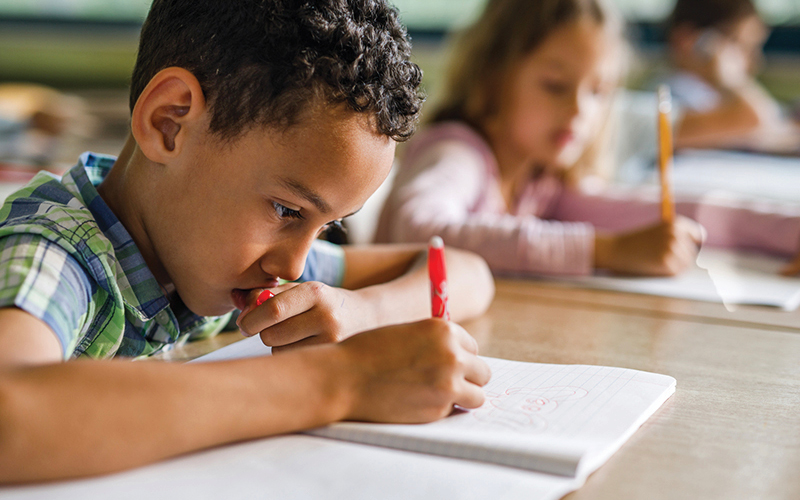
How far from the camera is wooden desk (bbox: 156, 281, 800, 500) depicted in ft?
1.33

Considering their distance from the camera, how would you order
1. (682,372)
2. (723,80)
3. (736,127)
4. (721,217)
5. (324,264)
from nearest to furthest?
(682,372) → (324,264) → (721,217) → (736,127) → (723,80)

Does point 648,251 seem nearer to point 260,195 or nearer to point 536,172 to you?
point 536,172

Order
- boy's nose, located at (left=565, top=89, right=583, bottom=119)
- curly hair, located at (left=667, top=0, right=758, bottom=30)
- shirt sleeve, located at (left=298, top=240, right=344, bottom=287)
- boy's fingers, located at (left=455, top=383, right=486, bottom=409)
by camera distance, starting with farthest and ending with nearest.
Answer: curly hair, located at (left=667, top=0, right=758, bottom=30), boy's nose, located at (left=565, top=89, right=583, bottom=119), shirt sleeve, located at (left=298, top=240, right=344, bottom=287), boy's fingers, located at (left=455, top=383, right=486, bottom=409)

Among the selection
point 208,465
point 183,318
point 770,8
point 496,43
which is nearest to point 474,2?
point 770,8

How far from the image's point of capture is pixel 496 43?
4.66 ft

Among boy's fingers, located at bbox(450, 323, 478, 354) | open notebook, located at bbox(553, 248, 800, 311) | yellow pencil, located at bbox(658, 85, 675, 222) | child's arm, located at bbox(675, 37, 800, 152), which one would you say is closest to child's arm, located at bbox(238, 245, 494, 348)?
boy's fingers, located at bbox(450, 323, 478, 354)

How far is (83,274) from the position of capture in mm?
503

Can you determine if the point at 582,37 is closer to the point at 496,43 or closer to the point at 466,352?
the point at 496,43

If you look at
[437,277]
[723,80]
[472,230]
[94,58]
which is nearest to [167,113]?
[437,277]

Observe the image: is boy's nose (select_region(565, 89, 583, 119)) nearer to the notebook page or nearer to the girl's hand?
the girl's hand

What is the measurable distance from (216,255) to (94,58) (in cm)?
309

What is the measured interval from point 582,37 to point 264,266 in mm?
927

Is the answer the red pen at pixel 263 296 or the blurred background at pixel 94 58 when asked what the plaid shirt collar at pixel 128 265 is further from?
the blurred background at pixel 94 58

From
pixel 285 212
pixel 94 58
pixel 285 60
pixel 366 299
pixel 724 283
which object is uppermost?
pixel 94 58
